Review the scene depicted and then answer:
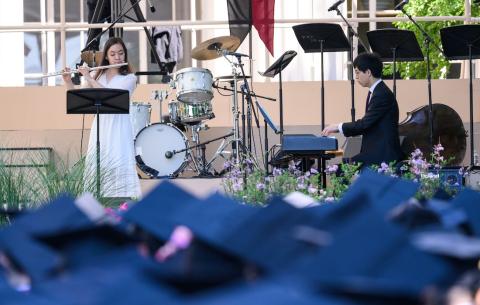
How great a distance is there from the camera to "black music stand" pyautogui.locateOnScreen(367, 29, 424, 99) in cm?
957

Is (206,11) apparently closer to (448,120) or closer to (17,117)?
(17,117)

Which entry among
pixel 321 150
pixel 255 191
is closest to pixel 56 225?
pixel 255 191

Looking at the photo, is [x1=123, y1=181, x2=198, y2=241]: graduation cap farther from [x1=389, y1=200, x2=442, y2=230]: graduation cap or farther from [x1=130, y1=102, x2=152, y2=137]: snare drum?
[x1=130, y1=102, x2=152, y2=137]: snare drum

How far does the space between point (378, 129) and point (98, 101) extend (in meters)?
2.20

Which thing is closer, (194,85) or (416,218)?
(416,218)

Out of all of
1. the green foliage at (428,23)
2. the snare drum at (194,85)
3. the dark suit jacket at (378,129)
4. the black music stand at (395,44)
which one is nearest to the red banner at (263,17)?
the snare drum at (194,85)

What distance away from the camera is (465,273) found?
953 mm

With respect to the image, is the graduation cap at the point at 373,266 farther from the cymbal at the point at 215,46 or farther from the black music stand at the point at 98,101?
the cymbal at the point at 215,46

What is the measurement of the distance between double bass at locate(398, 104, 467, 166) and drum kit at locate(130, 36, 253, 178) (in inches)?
65.6

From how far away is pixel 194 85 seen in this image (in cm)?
1027

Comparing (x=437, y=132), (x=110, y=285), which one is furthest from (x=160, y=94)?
(x=110, y=285)

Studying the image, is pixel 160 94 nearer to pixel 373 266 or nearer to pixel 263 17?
pixel 263 17

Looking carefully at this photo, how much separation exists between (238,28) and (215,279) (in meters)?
9.55

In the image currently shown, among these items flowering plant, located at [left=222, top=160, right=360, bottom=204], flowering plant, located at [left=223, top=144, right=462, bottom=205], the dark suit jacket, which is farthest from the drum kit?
flowering plant, located at [left=222, top=160, right=360, bottom=204]
